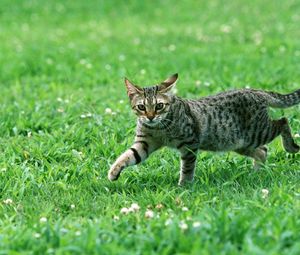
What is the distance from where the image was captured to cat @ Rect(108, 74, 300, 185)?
6.44 meters

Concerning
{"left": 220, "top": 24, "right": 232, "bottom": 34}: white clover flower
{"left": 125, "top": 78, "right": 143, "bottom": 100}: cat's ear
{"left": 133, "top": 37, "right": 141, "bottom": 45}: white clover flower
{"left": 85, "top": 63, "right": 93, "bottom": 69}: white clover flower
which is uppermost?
{"left": 125, "top": 78, "right": 143, "bottom": 100}: cat's ear

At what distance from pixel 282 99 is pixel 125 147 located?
5.58 ft

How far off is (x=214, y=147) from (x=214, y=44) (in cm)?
761

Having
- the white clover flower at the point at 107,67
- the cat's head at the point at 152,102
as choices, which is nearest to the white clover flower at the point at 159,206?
the cat's head at the point at 152,102

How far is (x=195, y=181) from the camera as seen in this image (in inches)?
256

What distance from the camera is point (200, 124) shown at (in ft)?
22.1

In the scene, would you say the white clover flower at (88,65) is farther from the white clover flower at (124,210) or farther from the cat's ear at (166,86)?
the white clover flower at (124,210)

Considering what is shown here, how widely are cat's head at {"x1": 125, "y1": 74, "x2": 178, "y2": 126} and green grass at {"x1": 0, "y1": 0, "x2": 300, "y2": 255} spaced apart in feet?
1.97

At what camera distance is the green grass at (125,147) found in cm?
484

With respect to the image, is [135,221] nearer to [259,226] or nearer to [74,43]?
[259,226]

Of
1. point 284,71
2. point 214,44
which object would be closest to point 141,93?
point 284,71

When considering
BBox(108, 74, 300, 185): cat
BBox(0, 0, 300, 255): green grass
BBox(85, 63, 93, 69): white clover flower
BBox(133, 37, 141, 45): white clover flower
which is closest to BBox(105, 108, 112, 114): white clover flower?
BBox(0, 0, 300, 255): green grass

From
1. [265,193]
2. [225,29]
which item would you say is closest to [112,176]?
[265,193]

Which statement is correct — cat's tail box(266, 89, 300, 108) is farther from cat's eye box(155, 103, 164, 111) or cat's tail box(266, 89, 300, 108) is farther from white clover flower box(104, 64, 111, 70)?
white clover flower box(104, 64, 111, 70)
